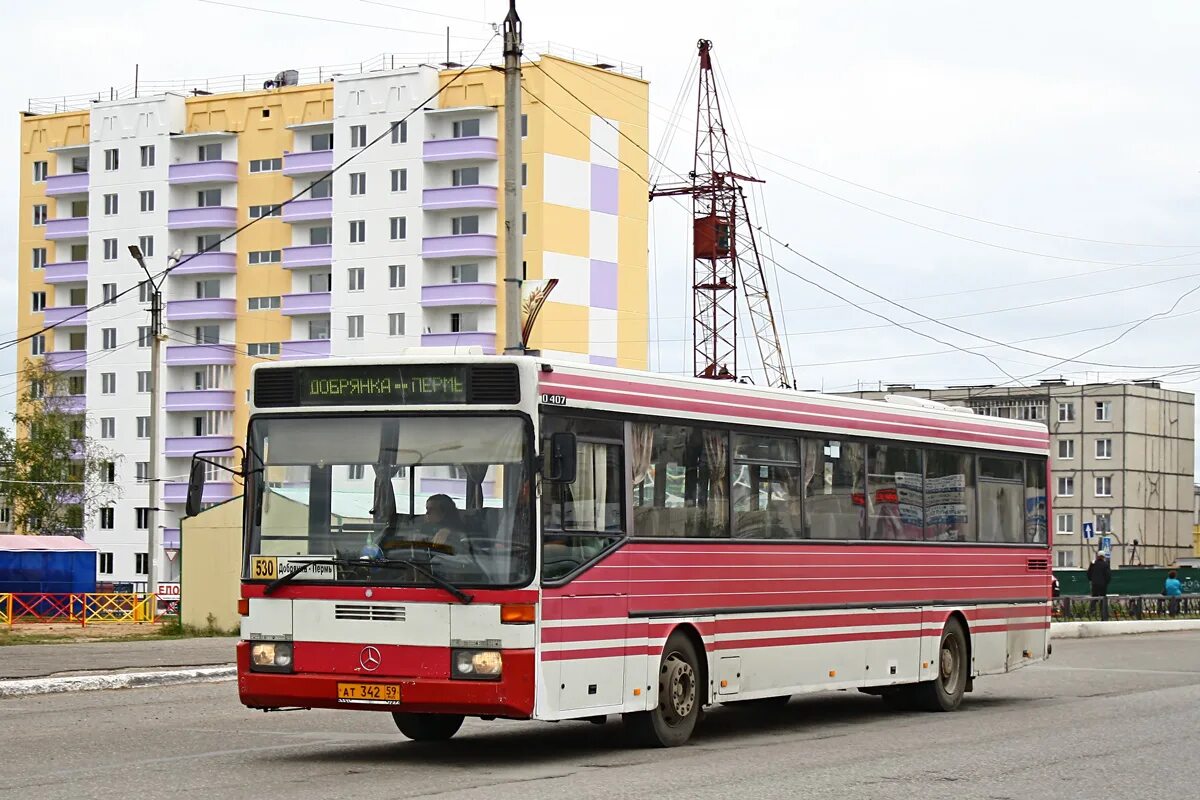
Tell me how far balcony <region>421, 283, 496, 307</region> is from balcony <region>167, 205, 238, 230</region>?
1385 cm

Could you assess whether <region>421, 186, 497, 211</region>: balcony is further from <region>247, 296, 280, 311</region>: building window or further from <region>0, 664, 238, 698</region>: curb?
<region>0, 664, 238, 698</region>: curb

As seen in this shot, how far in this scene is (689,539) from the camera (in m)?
15.2

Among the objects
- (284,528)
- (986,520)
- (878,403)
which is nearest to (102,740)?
(284,528)

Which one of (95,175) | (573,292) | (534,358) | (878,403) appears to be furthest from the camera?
(95,175)

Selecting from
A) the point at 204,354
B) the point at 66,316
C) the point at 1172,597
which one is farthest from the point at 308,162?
the point at 1172,597

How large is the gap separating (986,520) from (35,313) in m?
100

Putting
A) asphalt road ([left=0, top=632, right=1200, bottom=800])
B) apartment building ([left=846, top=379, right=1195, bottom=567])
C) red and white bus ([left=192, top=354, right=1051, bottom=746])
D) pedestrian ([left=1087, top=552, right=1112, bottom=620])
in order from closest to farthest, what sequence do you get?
1. asphalt road ([left=0, top=632, right=1200, bottom=800])
2. red and white bus ([left=192, top=354, right=1051, bottom=746])
3. pedestrian ([left=1087, top=552, right=1112, bottom=620])
4. apartment building ([left=846, top=379, right=1195, bottom=567])

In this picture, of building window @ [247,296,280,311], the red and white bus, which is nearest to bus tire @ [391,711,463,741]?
the red and white bus

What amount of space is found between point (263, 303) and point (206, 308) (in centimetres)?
320

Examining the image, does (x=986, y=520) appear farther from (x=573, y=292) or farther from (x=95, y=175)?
(x=95, y=175)

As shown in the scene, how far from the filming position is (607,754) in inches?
560

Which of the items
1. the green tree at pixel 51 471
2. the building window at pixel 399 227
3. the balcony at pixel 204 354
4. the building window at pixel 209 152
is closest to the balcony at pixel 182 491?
the green tree at pixel 51 471

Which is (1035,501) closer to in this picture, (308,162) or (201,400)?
(308,162)

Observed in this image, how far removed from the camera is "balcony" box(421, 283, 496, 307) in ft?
319
